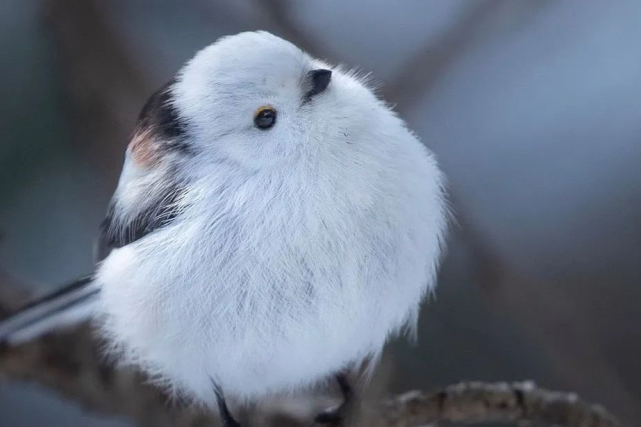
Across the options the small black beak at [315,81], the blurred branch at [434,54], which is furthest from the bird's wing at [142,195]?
the blurred branch at [434,54]

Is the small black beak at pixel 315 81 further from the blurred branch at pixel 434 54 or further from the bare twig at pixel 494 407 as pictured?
the bare twig at pixel 494 407

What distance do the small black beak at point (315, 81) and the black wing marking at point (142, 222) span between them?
0.48 ft

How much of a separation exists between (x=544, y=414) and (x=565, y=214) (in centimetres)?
22

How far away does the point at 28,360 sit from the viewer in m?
0.76

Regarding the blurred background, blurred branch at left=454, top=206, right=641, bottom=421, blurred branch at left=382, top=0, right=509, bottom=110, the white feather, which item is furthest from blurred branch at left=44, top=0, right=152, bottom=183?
blurred branch at left=454, top=206, right=641, bottom=421

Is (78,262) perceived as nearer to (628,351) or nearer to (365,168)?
(365,168)

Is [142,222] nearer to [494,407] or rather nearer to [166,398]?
[166,398]

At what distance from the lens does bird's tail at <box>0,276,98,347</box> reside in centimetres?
71

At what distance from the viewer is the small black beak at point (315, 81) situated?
579mm

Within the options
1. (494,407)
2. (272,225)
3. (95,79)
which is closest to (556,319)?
(494,407)

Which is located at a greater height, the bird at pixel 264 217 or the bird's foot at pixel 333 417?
the bird at pixel 264 217

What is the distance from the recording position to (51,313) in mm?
732

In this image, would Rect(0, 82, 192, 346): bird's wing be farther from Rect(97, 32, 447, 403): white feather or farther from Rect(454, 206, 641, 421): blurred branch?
Rect(454, 206, 641, 421): blurred branch

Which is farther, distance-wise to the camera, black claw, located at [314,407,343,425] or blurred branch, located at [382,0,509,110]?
black claw, located at [314,407,343,425]
